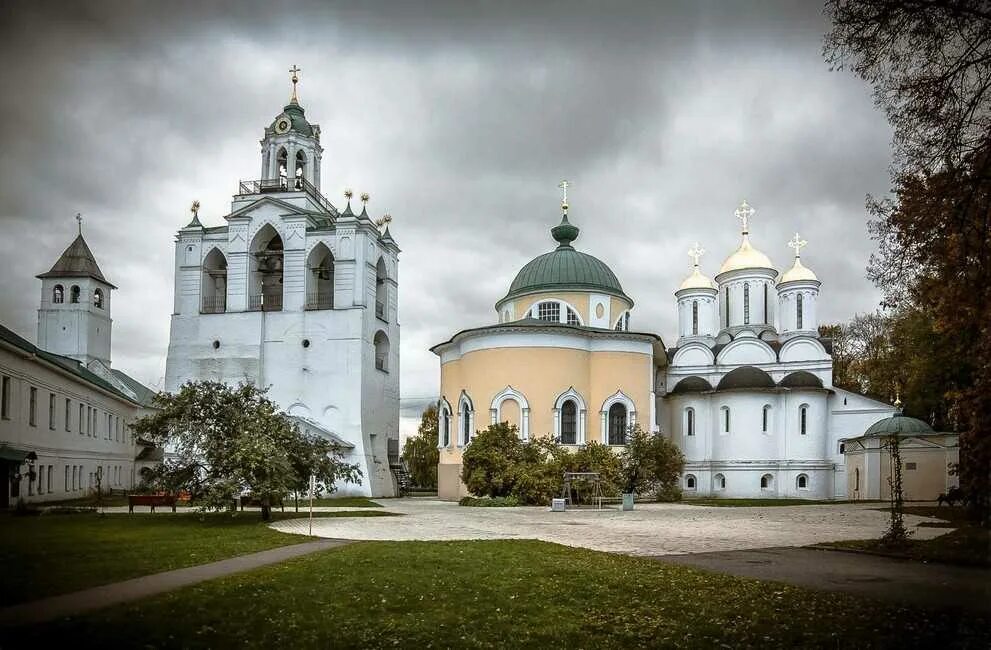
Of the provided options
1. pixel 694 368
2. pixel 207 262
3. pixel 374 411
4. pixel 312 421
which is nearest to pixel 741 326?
pixel 694 368

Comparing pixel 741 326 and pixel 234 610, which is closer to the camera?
pixel 234 610

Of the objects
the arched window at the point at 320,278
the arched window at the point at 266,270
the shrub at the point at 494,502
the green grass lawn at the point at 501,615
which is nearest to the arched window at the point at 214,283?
the arched window at the point at 266,270

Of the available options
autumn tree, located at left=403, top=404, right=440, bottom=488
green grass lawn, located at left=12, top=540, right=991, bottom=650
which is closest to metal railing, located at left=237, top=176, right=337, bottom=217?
autumn tree, located at left=403, top=404, right=440, bottom=488

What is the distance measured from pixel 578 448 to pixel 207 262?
78.0 ft

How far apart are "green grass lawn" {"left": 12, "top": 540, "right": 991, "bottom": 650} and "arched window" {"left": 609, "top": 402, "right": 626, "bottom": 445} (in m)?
28.5

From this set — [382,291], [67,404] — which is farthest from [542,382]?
[67,404]

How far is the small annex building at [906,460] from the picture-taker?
38344mm

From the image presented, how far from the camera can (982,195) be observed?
11086mm

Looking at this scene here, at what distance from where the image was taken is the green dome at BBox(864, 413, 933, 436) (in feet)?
131

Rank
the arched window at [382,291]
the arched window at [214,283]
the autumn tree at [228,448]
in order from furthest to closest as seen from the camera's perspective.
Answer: the arched window at [382,291] → the arched window at [214,283] → the autumn tree at [228,448]

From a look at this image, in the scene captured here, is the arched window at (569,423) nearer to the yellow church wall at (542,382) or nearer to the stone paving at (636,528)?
the yellow church wall at (542,382)

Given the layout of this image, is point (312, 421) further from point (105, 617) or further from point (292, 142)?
point (105, 617)

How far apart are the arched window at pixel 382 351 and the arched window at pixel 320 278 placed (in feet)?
11.2

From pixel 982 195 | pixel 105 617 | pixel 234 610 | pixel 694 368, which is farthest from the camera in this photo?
pixel 694 368
